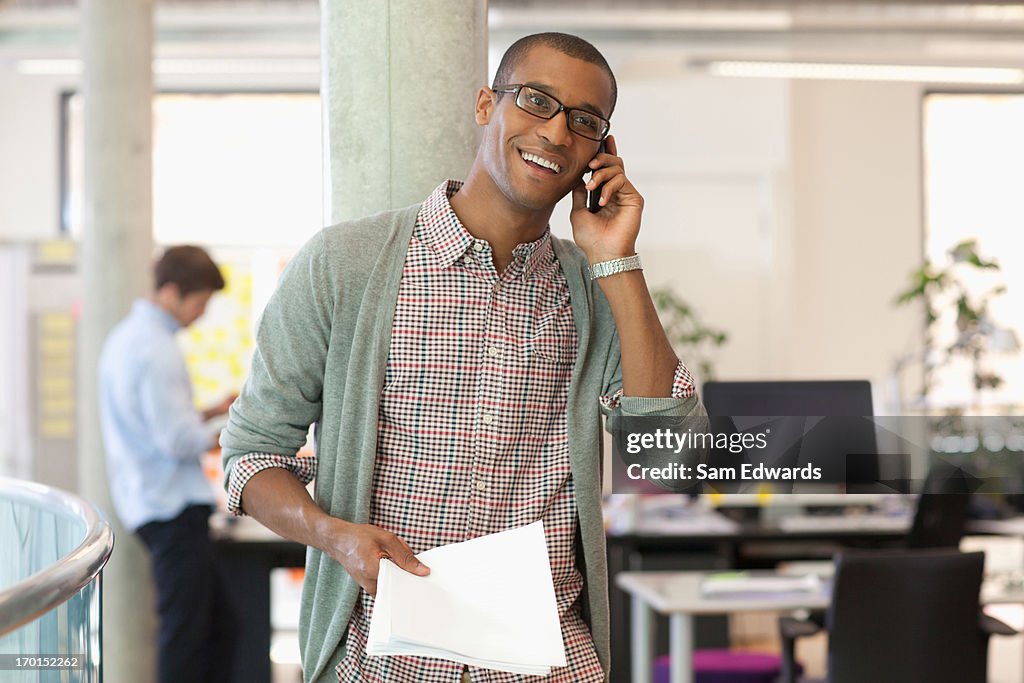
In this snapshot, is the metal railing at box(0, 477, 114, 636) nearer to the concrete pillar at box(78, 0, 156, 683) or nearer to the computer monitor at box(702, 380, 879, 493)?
the computer monitor at box(702, 380, 879, 493)

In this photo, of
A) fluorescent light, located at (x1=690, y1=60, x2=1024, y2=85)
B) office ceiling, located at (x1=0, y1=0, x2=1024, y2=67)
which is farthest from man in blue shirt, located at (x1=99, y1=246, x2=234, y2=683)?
fluorescent light, located at (x1=690, y1=60, x2=1024, y2=85)

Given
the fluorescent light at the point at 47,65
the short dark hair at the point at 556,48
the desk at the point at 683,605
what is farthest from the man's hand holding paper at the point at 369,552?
the fluorescent light at the point at 47,65

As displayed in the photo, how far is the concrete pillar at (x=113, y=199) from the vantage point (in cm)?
576

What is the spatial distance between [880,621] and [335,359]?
2.53 meters

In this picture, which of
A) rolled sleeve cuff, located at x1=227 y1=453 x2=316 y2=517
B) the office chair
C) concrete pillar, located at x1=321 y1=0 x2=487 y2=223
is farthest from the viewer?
the office chair

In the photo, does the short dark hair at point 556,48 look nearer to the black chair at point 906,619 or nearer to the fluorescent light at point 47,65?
the black chair at point 906,619

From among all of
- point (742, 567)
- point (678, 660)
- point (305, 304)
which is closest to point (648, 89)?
point (742, 567)

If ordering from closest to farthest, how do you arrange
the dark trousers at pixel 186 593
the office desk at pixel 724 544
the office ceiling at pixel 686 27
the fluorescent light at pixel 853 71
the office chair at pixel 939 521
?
1. the dark trousers at pixel 186 593
2. the office chair at pixel 939 521
3. the office desk at pixel 724 544
4. the office ceiling at pixel 686 27
5. the fluorescent light at pixel 853 71

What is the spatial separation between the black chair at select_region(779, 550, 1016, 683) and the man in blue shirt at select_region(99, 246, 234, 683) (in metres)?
2.34

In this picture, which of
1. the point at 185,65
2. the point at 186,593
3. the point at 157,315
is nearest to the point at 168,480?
the point at 186,593

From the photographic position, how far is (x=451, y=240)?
5.65 feet

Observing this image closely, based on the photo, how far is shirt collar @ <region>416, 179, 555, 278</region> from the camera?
5.62ft

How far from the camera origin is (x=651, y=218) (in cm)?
867

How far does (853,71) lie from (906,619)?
5174 millimetres
